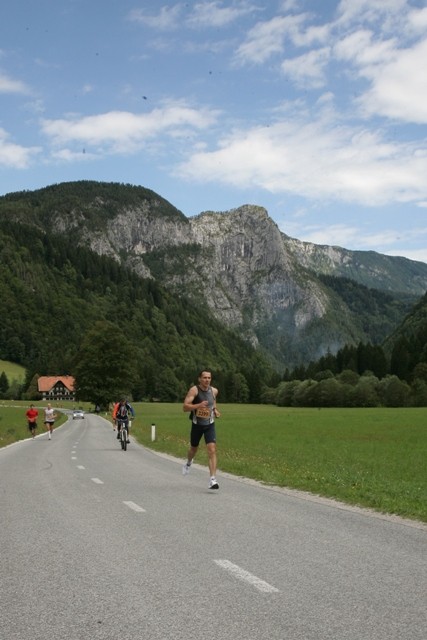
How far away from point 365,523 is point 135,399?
560 ft

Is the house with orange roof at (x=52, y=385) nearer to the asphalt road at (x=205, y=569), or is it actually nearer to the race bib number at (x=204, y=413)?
the race bib number at (x=204, y=413)

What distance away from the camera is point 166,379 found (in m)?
179

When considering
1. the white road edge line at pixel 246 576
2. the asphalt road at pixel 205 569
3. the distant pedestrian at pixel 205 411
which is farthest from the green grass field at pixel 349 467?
the white road edge line at pixel 246 576

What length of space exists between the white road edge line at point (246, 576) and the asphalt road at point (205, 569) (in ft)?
0.08

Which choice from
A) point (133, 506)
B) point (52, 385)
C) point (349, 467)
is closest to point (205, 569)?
point (133, 506)

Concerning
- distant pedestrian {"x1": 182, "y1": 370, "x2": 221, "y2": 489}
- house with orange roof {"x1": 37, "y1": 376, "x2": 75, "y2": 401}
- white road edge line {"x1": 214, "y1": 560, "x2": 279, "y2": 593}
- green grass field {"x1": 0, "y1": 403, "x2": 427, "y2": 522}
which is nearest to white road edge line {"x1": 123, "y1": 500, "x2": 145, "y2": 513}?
distant pedestrian {"x1": 182, "y1": 370, "x2": 221, "y2": 489}

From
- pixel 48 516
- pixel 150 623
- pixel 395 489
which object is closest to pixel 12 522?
pixel 48 516

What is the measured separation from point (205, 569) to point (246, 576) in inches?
22.1

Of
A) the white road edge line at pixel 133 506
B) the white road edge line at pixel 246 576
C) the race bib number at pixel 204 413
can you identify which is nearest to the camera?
the white road edge line at pixel 246 576

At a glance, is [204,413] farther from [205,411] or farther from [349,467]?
[349,467]

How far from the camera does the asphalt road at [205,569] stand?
5.52 metres

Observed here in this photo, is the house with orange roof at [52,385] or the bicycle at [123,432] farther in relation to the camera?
the house with orange roof at [52,385]

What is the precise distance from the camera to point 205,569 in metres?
7.47

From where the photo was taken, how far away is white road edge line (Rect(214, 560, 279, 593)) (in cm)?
Answer: 661
